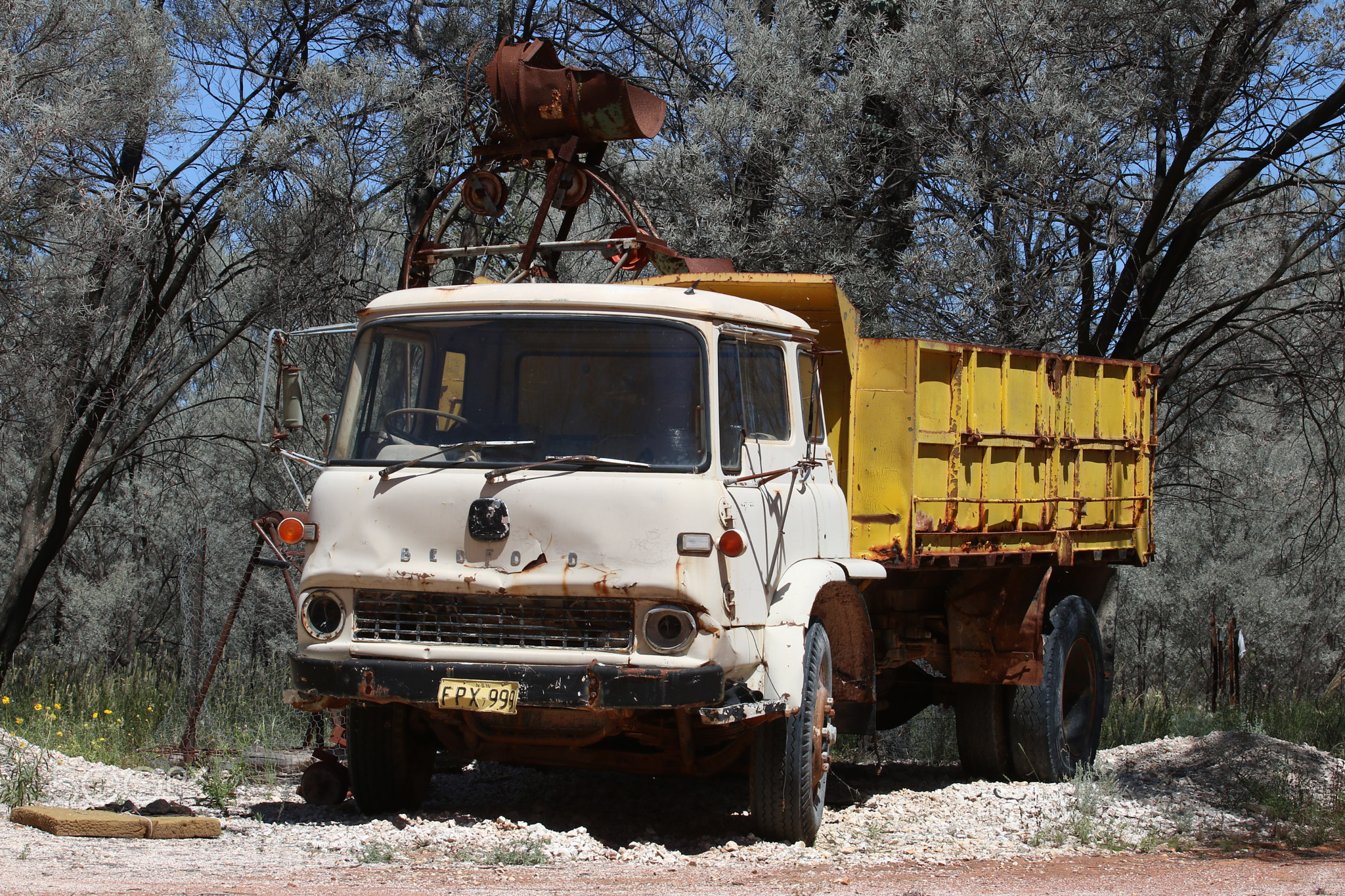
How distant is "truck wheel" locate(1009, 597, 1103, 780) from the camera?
8.70 m

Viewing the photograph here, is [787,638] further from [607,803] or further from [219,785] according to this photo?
[219,785]

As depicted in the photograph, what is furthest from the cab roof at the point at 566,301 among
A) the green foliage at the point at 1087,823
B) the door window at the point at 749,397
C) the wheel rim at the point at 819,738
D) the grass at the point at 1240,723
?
the grass at the point at 1240,723

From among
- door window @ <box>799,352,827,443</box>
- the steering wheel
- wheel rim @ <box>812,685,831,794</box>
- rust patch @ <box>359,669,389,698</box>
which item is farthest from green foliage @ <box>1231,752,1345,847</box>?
the steering wheel

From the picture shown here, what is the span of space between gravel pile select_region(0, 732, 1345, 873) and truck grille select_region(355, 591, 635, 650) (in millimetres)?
944

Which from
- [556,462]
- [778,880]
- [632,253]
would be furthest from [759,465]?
[632,253]

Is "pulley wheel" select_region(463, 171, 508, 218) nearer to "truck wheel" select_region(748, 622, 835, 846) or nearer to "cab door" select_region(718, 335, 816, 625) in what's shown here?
"cab door" select_region(718, 335, 816, 625)

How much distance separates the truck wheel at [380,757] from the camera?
6.66 metres

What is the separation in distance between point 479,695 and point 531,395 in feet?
4.45

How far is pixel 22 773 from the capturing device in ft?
22.2

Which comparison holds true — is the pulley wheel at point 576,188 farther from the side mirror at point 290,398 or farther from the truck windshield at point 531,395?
the side mirror at point 290,398

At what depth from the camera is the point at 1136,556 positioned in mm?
9867

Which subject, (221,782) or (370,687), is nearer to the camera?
(370,687)

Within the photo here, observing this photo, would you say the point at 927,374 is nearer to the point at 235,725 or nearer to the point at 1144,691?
the point at 235,725

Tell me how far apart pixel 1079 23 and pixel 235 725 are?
28.7 feet
